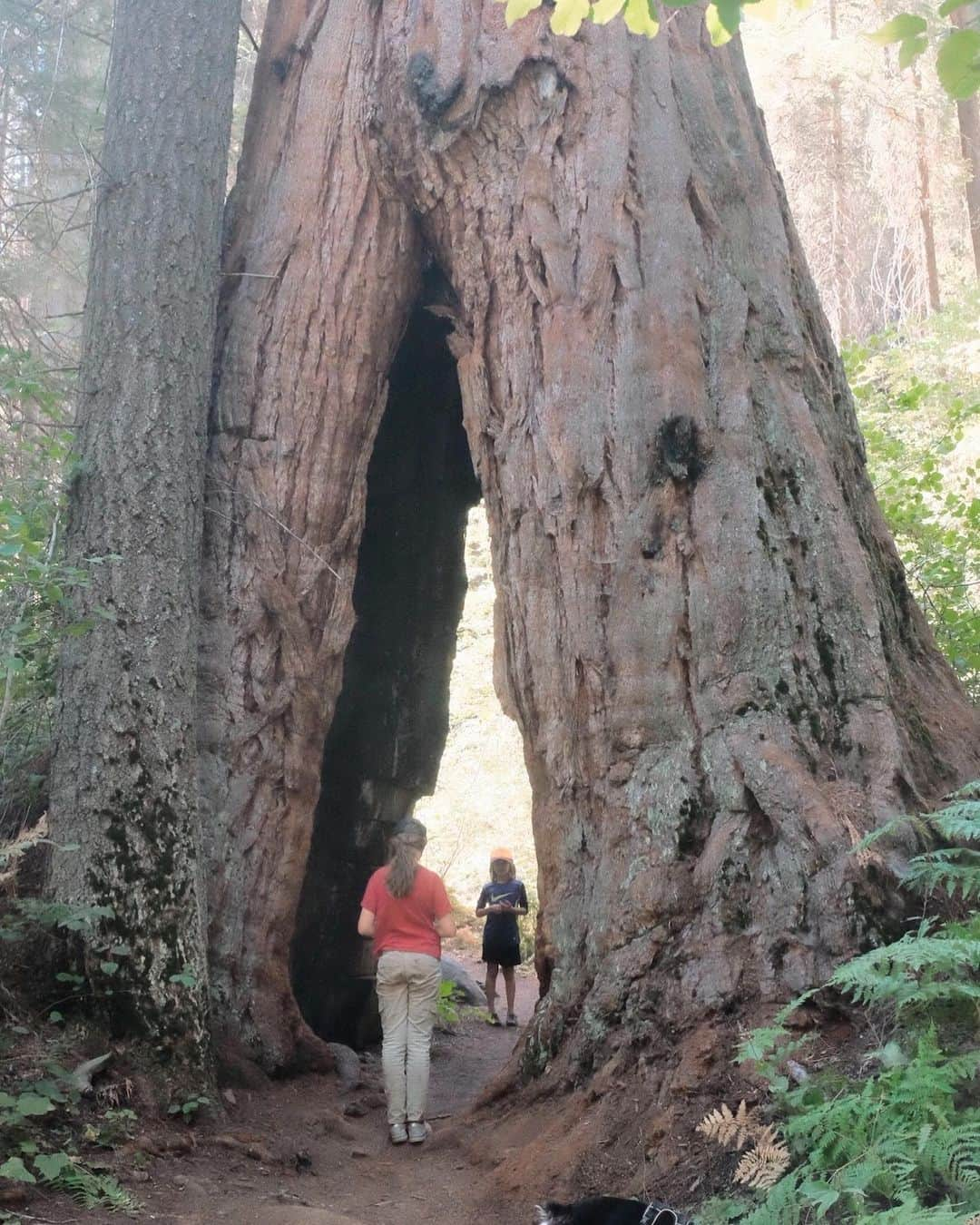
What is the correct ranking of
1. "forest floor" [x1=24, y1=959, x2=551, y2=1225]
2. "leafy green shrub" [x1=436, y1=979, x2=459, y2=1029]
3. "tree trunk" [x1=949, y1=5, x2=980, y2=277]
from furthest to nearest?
1. "tree trunk" [x1=949, y1=5, x2=980, y2=277]
2. "leafy green shrub" [x1=436, y1=979, x2=459, y2=1029]
3. "forest floor" [x1=24, y1=959, x2=551, y2=1225]

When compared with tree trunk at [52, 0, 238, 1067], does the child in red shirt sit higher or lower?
lower

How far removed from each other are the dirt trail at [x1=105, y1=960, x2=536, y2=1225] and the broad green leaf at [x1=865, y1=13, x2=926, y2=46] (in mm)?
4327

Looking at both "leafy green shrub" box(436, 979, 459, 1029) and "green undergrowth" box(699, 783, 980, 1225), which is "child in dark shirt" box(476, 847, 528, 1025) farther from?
"green undergrowth" box(699, 783, 980, 1225)

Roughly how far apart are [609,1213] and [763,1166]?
51 cm

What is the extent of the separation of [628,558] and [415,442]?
171 inches

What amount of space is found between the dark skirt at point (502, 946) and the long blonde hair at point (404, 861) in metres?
4.01

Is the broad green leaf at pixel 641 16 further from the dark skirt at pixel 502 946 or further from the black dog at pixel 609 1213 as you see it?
the dark skirt at pixel 502 946

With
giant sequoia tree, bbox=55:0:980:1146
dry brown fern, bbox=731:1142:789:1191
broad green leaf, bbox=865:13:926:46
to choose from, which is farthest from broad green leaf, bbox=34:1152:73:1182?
broad green leaf, bbox=865:13:926:46

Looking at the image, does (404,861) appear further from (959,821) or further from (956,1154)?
(956,1154)

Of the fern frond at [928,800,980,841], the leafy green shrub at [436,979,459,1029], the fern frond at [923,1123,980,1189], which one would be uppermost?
the fern frond at [928,800,980,841]

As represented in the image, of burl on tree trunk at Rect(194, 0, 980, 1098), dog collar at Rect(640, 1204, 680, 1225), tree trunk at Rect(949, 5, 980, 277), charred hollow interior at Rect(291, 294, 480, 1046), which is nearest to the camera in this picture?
dog collar at Rect(640, 1204, 680, 1225)

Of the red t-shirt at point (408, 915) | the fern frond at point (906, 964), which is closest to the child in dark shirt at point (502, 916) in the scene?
the red t-shirt at point (408, 915)

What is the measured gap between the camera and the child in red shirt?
6125mm

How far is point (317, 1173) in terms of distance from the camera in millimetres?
5391
